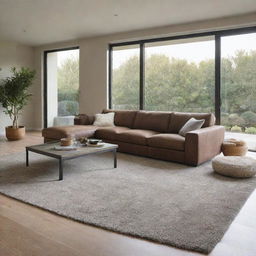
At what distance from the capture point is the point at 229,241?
200 centimetres

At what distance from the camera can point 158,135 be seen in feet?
14.9

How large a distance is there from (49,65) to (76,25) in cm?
273

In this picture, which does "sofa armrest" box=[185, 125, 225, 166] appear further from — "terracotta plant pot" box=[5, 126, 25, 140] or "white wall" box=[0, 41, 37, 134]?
"white wall" box=[0, 41, 37, 134]

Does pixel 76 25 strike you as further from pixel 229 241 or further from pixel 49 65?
pixel 229 241

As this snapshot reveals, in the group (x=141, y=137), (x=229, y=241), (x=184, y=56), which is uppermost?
(x=184, y=56)

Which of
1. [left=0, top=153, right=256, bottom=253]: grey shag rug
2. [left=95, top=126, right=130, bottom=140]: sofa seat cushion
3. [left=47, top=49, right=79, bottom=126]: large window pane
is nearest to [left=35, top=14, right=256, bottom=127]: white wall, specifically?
[left=47, top=49, right=79, bottom=126]: large window pane

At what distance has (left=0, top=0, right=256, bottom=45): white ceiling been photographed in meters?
4.36

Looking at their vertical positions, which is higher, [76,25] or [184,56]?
[76,25]

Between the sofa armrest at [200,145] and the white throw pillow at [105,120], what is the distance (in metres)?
2.18

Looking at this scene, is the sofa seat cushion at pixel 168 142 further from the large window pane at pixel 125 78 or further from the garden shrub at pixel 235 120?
the large window pane at pixel 125 78

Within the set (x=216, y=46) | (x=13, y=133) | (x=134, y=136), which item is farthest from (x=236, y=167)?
(x=13, y=133)

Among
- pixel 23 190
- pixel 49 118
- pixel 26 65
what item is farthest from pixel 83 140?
pixel 26 65

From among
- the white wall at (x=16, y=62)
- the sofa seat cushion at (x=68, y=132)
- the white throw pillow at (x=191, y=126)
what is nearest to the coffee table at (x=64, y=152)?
the sofa seat cushion at (x=68, y=132)

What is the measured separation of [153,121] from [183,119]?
2.04 feet
